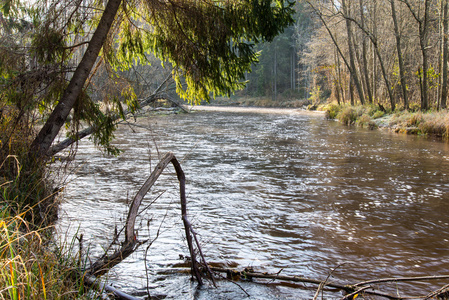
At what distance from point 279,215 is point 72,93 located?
380 cm

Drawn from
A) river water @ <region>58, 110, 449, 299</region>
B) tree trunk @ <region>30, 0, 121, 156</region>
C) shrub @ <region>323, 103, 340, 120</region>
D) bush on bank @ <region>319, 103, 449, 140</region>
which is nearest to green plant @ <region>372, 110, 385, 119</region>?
bush on bank @ <region>319, 103, 449, 140</region>

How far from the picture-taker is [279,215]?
6262 millimetres

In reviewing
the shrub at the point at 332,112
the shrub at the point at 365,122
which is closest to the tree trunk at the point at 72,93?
the shrub at the point at 365,122

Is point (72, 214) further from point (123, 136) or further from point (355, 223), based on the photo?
point (123, 136)

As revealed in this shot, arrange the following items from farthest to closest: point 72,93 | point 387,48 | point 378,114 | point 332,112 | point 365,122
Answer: point 332,112 → point 387,48 → point 378,114 → point 365,122 → point 72,93

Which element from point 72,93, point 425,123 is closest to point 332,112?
point 425,123

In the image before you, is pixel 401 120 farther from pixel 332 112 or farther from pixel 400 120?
pixel 332 112

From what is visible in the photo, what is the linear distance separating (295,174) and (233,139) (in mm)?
7239

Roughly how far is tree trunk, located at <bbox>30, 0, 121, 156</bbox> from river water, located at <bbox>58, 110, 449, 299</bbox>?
0.90 m

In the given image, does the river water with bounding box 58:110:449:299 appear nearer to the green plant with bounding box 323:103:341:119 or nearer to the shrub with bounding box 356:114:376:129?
the shrub with bounding box 356:114:376:129

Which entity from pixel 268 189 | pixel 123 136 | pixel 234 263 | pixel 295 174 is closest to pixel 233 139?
pixel 123 136

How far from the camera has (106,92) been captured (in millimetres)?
5762

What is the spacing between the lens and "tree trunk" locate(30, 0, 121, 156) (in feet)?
16.1

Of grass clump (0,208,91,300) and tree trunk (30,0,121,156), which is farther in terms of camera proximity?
tree trunk (30,0,121,156)
